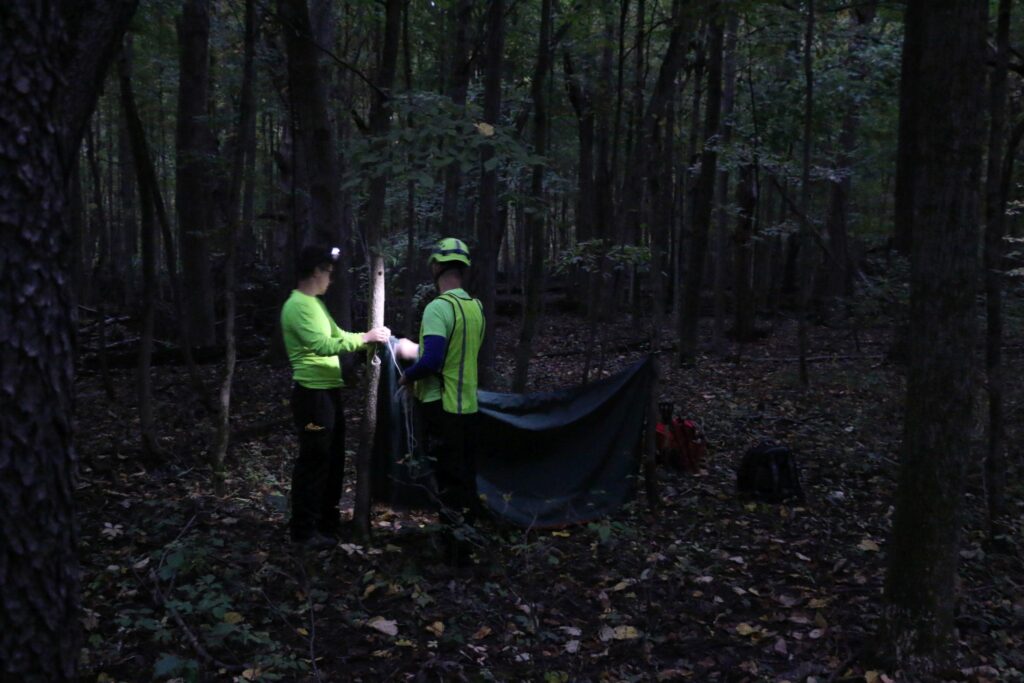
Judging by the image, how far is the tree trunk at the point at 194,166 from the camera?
1272 cm

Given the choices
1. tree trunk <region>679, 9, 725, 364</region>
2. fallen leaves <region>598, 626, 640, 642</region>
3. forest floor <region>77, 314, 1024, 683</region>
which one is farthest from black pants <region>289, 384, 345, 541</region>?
tree trunk <region>679, 9, 725, 364</region>

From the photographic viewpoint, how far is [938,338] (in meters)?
3.70

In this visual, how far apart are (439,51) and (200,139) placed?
4.50 metres

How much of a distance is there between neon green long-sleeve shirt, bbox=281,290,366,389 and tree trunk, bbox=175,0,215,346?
26.7 feet

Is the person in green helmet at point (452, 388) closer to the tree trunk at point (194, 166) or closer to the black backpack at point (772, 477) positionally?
the black backpack at point (772, 477)

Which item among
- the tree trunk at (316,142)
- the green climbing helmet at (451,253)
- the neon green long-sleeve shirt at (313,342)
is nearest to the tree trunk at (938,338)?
the green climbing helmet at (451,253)

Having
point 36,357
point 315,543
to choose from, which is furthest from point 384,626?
point 36,357

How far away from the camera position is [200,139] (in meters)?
12.8

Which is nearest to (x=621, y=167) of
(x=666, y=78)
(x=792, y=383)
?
(x=792, y=383)

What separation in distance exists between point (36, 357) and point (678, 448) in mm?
6581

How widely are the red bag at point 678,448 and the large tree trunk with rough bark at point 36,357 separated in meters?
6.30

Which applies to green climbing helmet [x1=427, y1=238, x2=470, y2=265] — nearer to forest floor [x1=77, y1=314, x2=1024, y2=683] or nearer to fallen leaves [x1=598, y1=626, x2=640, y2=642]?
forest floor [x1=77, y1=314, x2=1024, y2=683]

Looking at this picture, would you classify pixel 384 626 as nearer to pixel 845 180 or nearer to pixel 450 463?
pixel 450 463

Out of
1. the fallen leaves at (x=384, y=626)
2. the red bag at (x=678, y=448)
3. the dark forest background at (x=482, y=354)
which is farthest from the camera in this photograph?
the red bag at (x=678, y=448)
